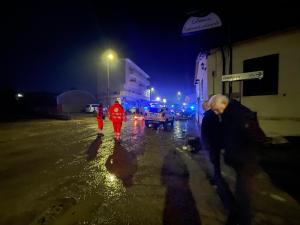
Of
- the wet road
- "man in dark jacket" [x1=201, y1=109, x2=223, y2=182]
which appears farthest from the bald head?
the wet road

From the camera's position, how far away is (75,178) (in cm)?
589

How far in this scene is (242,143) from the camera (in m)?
3.35

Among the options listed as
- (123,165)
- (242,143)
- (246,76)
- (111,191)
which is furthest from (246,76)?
(111,191)

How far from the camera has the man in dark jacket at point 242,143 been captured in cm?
332

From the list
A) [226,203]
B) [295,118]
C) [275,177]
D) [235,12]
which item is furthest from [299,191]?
[235,12]

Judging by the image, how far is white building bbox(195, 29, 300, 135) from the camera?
9.98 m

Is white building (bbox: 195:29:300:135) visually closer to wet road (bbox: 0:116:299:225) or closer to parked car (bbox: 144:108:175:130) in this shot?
wet road (bbox: 0:116:299:225)

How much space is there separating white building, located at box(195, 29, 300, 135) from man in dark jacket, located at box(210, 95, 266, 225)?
262 inches

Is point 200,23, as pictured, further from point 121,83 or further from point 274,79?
point 121,83

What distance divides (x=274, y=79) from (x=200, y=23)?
4.50 m

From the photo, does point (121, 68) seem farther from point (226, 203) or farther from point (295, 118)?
point (226, 203)

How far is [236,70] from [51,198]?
36.4 feet

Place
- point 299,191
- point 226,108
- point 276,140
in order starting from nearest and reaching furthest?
point 226,108 → point 299,191 → point 276,140

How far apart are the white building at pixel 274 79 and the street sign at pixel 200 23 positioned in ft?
8.19
